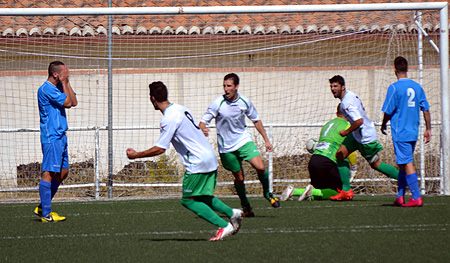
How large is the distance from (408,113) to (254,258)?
5.34 m

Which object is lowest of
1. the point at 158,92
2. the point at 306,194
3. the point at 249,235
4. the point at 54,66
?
the point at 249,235

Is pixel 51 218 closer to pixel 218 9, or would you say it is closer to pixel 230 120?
pixel 230 120

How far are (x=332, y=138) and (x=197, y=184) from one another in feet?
18.9

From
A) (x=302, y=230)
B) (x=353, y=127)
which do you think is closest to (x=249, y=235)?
(x=302, y=230)

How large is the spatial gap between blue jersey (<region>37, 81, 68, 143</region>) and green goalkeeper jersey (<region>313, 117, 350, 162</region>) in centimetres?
453

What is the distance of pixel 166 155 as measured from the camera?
18141 millimetres

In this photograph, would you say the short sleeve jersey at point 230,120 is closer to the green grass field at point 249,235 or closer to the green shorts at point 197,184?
the green grass field at point 249,235

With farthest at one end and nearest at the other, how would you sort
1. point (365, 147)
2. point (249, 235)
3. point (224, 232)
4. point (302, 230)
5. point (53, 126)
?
point (365, 147) → point (53, 126) → point (302, 230) → point (249, 235) → point (224, 232)

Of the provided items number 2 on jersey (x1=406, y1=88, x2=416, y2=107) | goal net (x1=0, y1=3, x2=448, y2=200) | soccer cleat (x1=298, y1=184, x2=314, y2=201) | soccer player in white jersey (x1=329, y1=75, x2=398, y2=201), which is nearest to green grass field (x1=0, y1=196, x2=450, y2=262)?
soccer cleat (x1=298, y1=184, x2=314, y2=201)

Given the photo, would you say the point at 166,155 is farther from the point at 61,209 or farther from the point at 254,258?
the point at 254,258

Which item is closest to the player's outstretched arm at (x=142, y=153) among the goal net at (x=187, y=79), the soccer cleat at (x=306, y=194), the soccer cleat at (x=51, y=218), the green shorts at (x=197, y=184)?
the green shorts at (x=197, y=184)

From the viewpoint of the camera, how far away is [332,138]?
50.7 feet

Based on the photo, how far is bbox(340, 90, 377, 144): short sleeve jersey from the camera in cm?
1462

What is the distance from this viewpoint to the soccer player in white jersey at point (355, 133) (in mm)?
14610
